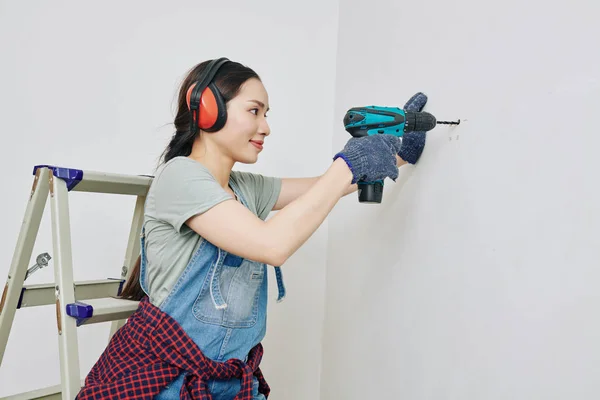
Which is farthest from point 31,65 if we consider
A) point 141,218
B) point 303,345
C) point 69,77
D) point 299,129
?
point 303,345

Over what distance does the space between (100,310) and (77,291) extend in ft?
0.85

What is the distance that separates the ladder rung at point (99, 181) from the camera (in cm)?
139

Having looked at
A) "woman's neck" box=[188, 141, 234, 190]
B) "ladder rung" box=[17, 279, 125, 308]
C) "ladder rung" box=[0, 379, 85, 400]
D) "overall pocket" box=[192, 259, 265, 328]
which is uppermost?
"woman's neck" box=[188, 141, 234, 190]

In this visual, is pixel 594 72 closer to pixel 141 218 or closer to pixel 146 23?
pixel 141 218

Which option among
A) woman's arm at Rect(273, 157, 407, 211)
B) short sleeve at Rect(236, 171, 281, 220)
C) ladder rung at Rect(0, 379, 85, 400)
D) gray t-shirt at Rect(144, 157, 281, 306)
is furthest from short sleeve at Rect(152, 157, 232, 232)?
ladder rung at Rect(0, 379, 85, 400)

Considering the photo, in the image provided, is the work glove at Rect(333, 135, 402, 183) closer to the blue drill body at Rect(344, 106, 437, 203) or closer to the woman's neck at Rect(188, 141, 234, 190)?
the blue drill body at Rect(344, 106, 437, 203)

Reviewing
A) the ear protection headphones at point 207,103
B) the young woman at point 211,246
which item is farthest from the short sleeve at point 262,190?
the ear protection headphones at point 207,103

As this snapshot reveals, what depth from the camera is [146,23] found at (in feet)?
6.87

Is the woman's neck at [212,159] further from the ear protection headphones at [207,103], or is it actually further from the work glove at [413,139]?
the work glove at [413,139]

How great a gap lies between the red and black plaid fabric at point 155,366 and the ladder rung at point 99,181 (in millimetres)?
371

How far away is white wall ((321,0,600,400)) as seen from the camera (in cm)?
95

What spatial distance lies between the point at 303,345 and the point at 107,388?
1.06 m

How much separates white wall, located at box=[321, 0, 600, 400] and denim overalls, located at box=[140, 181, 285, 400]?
450 mm

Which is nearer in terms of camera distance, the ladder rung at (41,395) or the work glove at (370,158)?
the work glove at (370,158)
